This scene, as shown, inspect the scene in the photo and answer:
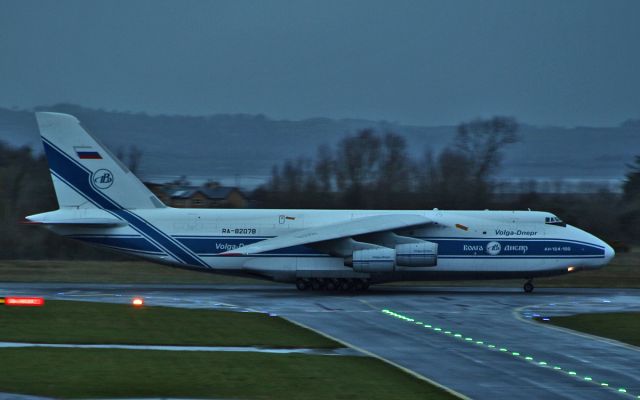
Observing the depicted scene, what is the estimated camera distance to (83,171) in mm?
33750

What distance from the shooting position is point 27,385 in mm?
14227

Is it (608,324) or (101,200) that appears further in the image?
(101,200)

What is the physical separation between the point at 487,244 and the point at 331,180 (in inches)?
1549

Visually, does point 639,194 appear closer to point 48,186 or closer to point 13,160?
point 48,186

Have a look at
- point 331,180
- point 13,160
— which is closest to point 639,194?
point 331,180

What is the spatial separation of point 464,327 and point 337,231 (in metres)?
10.3

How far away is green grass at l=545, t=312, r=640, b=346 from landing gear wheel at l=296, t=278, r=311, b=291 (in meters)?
10.9

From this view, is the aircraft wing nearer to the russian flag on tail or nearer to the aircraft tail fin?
the aircraft tail fin

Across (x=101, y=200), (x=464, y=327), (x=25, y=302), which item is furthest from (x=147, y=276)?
(x=464, y=327)

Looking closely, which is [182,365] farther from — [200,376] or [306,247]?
[306,247]

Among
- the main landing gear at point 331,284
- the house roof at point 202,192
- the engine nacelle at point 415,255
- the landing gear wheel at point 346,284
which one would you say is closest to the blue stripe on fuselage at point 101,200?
the main landing gear at point 331,284

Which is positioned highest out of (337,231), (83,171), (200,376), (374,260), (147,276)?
(83,171)

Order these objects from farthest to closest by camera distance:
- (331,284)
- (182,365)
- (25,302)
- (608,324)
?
(331,284)
(25,302)
(608,324)
(182,365)

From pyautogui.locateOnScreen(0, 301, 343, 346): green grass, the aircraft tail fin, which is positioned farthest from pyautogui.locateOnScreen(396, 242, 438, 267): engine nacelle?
the aircraft tail fin
